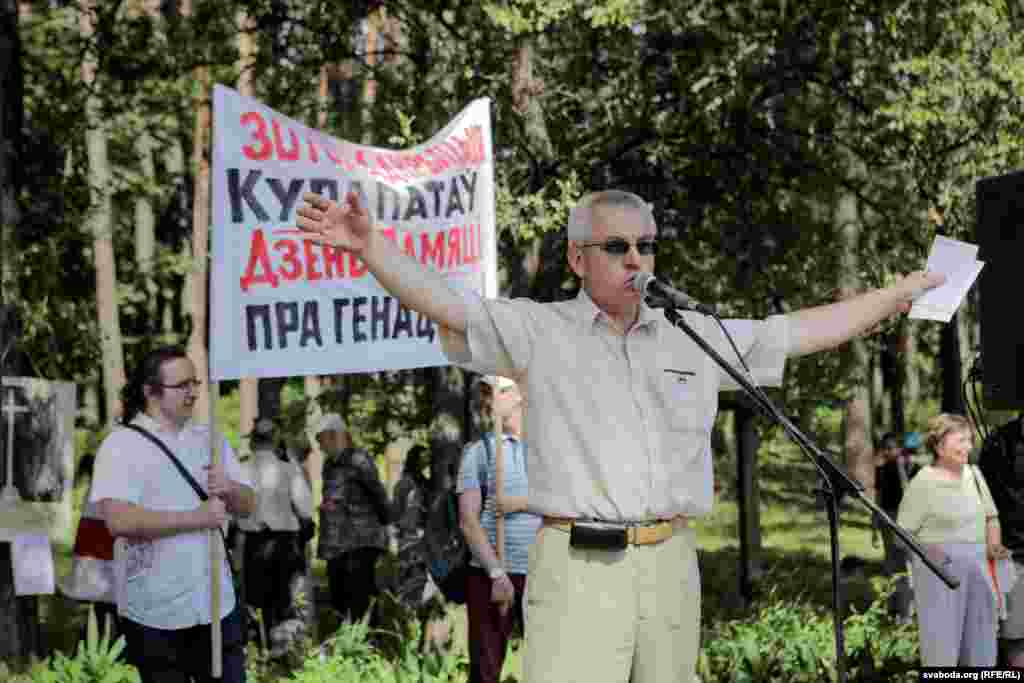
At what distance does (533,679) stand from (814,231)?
10.1m

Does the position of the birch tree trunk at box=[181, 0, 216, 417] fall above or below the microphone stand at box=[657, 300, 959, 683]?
above

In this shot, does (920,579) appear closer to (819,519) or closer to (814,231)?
(814,231)

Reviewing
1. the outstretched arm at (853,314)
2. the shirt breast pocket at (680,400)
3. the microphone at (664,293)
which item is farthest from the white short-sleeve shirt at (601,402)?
the outstretched arm at (853,314)

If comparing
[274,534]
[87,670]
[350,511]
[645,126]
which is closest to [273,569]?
[274,534]

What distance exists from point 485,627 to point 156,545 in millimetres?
2370

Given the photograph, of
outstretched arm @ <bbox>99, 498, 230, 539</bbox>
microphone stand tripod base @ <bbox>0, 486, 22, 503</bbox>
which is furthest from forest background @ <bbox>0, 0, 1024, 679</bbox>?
outstretched arm @ <bbox>99, 498, 230, 539</bbox>

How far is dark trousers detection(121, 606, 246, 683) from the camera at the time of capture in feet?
20.1

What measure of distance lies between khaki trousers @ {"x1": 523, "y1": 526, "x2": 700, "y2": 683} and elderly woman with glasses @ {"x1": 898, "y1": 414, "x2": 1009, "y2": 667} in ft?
18.4

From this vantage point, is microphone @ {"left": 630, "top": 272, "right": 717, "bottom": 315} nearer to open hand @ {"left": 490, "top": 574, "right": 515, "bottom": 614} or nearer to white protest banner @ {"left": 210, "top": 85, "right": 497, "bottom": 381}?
white protest banner @ {"left": 210, "top": 85, "right": 497, "bottom": 381}

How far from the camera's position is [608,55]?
12398 millimetres

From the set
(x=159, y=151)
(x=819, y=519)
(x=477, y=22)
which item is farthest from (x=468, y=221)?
(x=159, y=151)

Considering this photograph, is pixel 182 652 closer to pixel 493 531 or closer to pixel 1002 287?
pixel 493 531

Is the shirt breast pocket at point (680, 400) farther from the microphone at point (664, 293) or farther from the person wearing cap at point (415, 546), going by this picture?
the person wearing cap at point (415, 546)

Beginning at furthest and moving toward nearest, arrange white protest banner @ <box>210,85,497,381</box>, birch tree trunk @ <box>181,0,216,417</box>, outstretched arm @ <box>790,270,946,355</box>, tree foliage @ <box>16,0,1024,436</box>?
birch tree trunk @ <box>181,0,216,417</box> → tree foliage @ <box>16,0,1024,436</box> → white protest banner @ <box>210,85,497,381</box> → outstretched arm @ <box>790,270,946,355</box>
